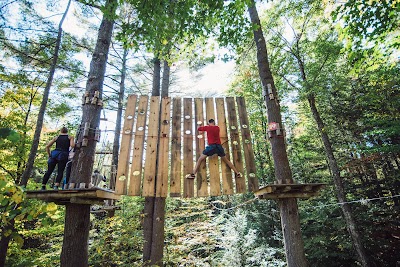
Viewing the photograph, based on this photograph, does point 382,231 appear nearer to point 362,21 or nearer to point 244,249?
point 244,249

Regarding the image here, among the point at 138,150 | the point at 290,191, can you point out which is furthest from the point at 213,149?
the point at 290,191

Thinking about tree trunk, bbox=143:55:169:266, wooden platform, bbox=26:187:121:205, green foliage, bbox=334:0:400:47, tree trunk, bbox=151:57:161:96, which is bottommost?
tree trunk, bbox=143:55:169:266

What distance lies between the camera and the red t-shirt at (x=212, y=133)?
4.32 meters

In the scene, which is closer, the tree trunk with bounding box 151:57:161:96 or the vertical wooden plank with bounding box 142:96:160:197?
the vertical wooden plank with bounding box 142:96:160:197

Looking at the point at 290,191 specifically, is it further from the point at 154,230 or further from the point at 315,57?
the point at 315,57

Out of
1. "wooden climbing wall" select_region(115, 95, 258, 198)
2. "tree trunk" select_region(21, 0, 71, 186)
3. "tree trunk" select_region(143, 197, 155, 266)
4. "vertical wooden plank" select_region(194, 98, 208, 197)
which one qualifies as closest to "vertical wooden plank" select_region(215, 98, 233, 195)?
"wooden climbing wall" select_region(115, 95, 258, 198)

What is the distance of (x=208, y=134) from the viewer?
4.36m

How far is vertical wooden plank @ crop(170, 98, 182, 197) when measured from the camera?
4.08 meters

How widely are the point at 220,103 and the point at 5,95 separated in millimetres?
7916

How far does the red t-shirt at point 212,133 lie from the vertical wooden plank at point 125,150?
142 cm

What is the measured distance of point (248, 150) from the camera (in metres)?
4.54

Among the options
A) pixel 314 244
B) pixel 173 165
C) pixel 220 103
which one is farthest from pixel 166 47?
pixel 314 244

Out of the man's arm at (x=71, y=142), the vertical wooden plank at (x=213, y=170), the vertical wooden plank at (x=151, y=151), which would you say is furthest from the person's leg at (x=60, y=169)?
the vertical wooden plank at (x=213, y=170)

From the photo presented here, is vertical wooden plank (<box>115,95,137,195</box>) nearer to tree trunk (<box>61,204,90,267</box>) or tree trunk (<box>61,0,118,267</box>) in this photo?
tree trunk (<box>61,0,118,267</box>)
